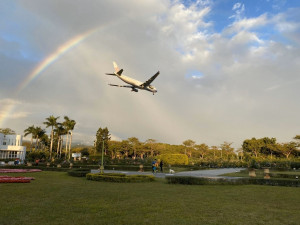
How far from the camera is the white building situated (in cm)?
6384

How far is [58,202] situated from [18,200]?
5.17 ft

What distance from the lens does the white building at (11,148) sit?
2513 inches

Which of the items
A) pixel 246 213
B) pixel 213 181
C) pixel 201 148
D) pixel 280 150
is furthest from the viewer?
pixel 201 148

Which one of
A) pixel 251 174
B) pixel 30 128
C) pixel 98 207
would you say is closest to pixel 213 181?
pixel 251 174

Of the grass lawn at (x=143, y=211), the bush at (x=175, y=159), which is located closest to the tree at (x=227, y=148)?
the bush at (x=175, y=159)

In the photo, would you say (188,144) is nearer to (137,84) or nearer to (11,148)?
(11,148)

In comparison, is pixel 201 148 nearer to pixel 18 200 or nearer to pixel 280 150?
pixel 280 150

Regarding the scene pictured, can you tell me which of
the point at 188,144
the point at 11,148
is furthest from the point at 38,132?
the point at 188,144

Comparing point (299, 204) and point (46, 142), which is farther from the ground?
point (46, 142)

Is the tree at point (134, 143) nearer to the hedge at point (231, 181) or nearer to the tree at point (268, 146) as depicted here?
the tree at point (268, 146)

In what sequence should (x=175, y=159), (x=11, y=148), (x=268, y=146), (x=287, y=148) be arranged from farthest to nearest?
(x=268, y=146)
(x=287, y=148)
(x=11, y=148)
(x=175, y=159)

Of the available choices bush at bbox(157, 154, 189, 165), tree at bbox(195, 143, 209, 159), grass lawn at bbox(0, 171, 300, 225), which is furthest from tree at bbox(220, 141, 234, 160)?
grass lawn at bbox(0, 171, 300, 225)

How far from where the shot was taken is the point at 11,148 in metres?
63.9

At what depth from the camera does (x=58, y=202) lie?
8617mm
